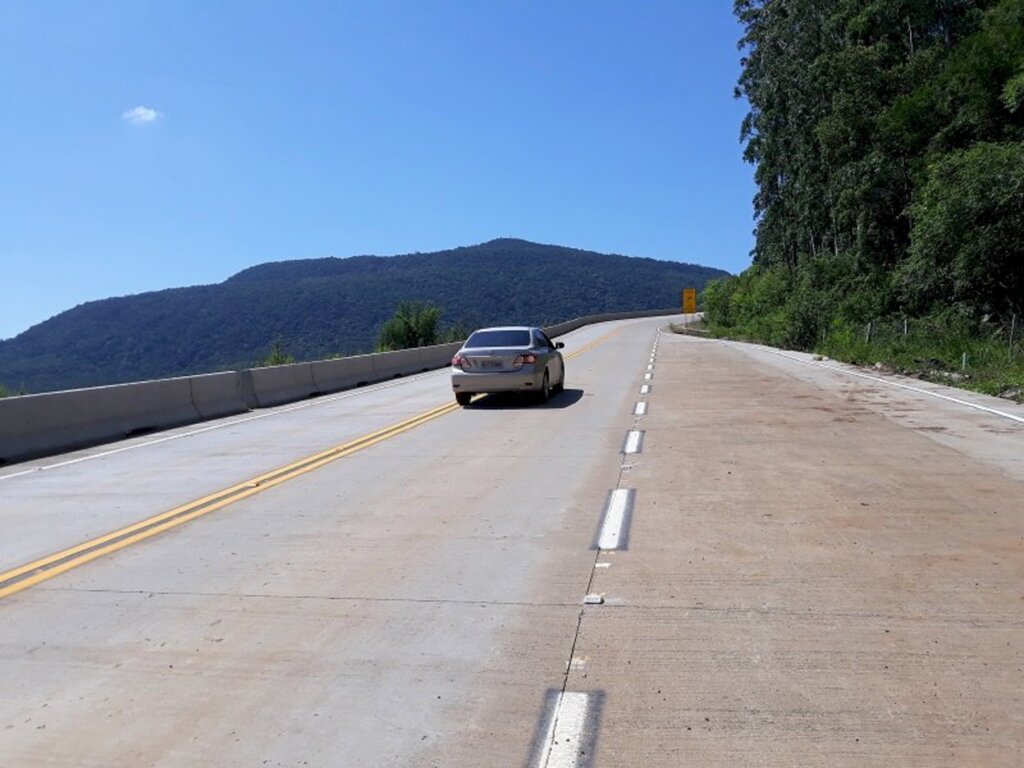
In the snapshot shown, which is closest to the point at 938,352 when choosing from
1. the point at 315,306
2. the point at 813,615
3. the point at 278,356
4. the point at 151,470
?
the point at 278,356

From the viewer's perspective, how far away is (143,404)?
56.1 feet

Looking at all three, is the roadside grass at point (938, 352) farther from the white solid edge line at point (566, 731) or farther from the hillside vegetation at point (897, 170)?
the white solid edge line at point (566, 731)

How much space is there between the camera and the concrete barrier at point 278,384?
69.2ft

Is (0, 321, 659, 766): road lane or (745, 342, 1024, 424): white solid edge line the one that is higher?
(0, 321, 659, 766): road lane

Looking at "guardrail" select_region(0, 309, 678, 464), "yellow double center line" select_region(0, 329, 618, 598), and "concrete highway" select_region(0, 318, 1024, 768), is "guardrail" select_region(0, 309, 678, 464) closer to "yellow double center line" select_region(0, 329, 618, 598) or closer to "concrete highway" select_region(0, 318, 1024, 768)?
"concrete highway" select_region(0, 318, 1024, 768)

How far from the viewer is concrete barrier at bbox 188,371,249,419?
18.8 m

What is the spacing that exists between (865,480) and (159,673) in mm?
7427

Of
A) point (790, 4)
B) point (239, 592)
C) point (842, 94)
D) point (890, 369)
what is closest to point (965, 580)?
point (239, 592)

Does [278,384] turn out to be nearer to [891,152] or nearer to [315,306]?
[891,152]

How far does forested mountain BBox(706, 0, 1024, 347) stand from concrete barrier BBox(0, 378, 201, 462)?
22288 mm

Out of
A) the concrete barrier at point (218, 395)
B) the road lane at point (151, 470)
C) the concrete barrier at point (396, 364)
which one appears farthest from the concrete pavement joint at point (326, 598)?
the concrete barrier at point (396, 364)

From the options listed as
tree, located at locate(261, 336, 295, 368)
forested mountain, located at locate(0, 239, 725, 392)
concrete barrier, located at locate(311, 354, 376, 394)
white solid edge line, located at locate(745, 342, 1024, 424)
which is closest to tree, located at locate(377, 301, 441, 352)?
forested mountain, located at locate(0, 239, 725, 392)

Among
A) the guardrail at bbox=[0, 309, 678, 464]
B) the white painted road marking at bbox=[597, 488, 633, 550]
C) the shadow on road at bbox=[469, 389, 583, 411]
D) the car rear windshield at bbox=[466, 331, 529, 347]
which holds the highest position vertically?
the car rear windshield at bbox=[466, 331, 529, 347]

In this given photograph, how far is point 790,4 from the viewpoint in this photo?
1829 inches
